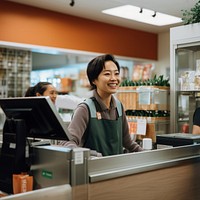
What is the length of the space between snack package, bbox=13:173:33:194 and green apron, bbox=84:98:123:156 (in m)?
0.57

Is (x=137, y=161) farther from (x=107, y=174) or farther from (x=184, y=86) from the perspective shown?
(x=184, y=86)

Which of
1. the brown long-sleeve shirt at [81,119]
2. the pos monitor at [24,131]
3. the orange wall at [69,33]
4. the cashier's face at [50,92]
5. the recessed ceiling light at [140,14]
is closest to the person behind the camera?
the pos monitor at [24,131]

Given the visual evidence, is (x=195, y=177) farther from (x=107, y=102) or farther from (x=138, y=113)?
(x=138, y=113)

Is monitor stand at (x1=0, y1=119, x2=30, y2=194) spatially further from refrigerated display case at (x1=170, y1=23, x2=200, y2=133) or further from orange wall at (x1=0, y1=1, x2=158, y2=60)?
orange wall at (x1=0, y1=1, x2=158, y2=60)

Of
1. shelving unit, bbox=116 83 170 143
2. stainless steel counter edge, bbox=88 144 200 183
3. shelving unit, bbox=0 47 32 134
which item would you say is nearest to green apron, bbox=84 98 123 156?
stainless steel counter edge, bbox=88 144 200 183

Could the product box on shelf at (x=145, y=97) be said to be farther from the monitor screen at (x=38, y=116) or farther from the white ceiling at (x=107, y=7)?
the monitor screen at (x=38, y=116)

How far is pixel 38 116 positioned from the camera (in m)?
1.75

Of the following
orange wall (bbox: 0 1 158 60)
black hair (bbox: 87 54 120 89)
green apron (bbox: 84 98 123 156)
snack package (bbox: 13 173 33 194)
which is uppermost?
orange wall (bbox: 0 1 158 60)

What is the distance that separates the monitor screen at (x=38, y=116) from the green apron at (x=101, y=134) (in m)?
0.41

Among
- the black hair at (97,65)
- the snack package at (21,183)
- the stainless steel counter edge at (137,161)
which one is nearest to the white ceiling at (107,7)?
the black hair at (97,65)

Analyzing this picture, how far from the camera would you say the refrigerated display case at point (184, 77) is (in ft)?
10.8

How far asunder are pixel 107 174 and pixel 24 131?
492 mm

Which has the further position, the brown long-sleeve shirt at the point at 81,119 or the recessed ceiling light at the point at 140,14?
the recessed ceiling light at the point at 140,14

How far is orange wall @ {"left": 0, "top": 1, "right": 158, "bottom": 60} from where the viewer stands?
4852 mm
